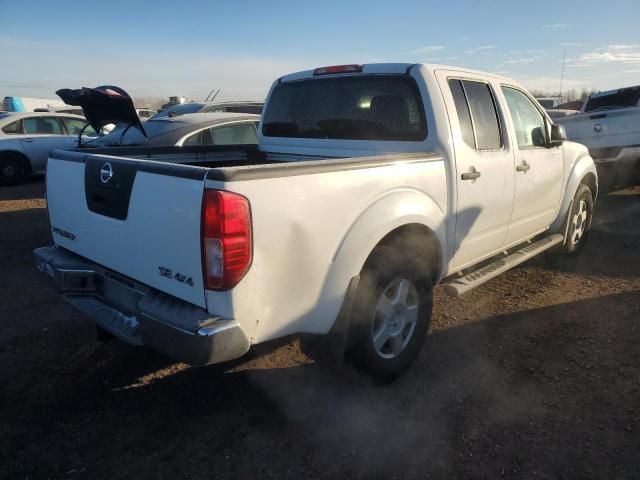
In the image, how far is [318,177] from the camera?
236 centimetres

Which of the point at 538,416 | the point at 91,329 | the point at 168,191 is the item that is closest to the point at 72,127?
the point at 91,329

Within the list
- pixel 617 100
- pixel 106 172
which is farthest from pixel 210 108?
pixel 617 100

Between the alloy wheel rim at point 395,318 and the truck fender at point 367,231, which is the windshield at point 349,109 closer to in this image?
the truck fender at point 367,231

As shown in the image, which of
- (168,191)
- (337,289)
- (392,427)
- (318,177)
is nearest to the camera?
(168,191)

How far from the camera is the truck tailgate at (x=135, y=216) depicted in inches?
85.0

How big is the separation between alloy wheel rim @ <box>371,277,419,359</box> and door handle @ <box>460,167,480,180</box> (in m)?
0.85

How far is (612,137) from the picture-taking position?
7.93m

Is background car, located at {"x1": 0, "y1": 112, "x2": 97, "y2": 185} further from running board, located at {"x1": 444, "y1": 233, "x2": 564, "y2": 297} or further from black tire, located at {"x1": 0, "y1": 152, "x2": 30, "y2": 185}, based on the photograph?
running board, located at {"x1": 444, "y1": 233, "x2": 564, "y2": 297}

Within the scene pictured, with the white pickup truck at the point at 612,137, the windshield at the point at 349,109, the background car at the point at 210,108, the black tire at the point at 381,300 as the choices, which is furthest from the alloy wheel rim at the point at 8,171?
the white pickup truck at the point at 612,137

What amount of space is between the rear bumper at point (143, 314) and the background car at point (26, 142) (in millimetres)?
8822

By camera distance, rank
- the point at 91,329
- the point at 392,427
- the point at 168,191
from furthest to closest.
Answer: the point at 91,329 < the point at 392,427 < the point at 168,191

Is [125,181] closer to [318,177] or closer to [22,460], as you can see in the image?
[318,177]

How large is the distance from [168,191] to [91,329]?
2.22 metres

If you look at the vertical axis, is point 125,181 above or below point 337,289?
above
